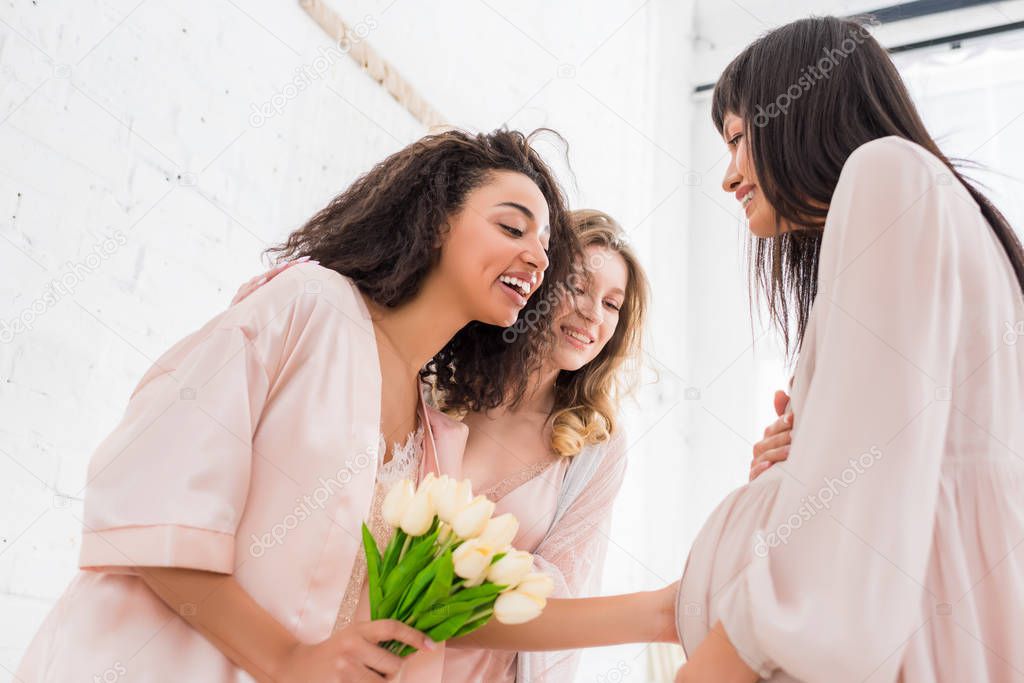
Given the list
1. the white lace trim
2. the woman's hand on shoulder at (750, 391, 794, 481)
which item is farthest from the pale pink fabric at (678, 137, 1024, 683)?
the white lace trim

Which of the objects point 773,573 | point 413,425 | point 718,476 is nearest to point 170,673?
point 413,425

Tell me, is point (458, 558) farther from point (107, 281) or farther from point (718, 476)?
point (718, 476)

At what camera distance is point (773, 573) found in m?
0.79

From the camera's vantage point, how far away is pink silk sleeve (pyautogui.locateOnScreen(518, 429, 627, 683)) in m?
1.60

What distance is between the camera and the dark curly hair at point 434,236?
149 centimetres

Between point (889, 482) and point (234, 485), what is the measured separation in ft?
2.46

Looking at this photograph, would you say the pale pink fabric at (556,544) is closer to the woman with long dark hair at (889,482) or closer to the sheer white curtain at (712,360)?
the woman with long dark hair at (889,482)

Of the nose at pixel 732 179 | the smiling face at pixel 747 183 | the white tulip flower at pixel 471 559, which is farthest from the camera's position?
the nose at pixel 732 179

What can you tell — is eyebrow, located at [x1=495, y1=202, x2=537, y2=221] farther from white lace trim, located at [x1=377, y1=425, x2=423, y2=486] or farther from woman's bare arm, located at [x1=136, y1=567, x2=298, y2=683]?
woman's bare arm, located at [x1=136, y1=567, x2=298, y2=683]

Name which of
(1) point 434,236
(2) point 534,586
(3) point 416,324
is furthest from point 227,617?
(1) point 434,236

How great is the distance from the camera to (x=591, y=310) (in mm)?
1970

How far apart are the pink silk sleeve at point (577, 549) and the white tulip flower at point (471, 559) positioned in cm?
61

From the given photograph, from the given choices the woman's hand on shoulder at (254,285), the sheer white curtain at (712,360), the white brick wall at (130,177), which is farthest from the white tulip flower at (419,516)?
the sheer white curtain at (712,360)

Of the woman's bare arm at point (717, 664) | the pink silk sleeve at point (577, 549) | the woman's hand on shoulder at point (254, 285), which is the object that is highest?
the woman's hand on shoulder at point (254, 285)
